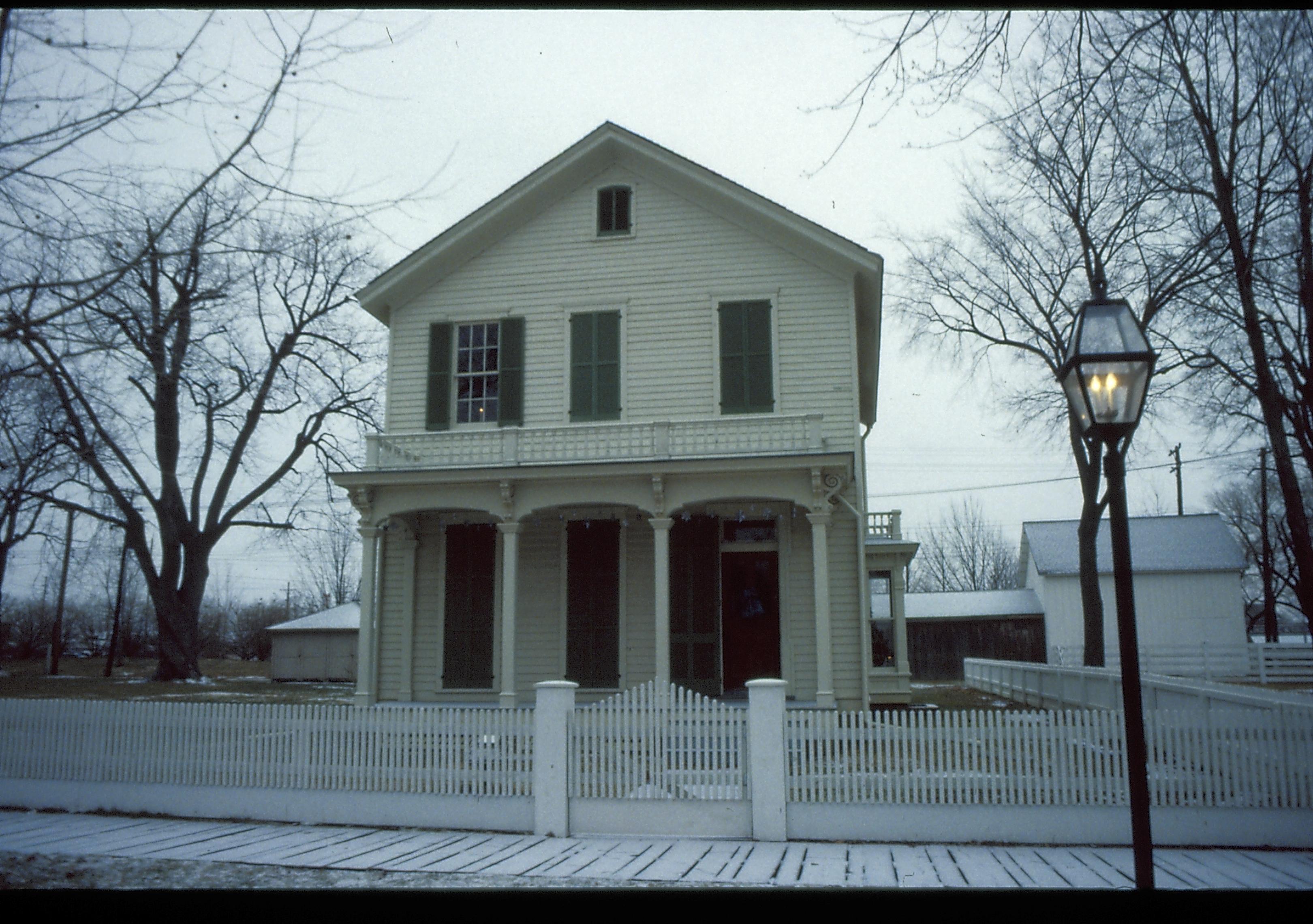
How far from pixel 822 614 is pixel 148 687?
70.5 ft

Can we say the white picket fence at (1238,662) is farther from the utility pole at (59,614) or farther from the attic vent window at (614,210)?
the utility pole at (59,614)

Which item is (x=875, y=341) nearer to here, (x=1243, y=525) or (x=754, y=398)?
(x=754, y=398)

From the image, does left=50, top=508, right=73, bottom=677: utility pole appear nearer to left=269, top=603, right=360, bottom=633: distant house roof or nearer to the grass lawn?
the grass lawn

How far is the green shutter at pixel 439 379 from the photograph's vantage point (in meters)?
16.4

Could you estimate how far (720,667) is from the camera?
15.1 metres

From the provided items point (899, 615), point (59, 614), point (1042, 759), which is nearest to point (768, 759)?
point (1042, 759)

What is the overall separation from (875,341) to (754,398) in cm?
426

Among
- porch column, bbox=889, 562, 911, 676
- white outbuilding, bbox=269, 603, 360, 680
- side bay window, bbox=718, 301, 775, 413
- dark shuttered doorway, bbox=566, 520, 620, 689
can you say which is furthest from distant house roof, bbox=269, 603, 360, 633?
side bay window, bbox=718, 301, 775, 413

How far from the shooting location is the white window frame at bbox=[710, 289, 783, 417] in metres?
15.4

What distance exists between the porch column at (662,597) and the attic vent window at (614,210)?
535 cm

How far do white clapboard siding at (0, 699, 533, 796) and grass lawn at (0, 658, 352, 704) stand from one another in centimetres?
663

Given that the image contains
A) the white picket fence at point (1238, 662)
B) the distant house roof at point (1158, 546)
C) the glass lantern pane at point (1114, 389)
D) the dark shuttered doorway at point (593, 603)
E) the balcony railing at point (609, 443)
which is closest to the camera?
the glass lantern pane at point (1114, 389)

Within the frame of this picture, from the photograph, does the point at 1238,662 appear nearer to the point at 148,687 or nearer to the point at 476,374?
the point at 476,374

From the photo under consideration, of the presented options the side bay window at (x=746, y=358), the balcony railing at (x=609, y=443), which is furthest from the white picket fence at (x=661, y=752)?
the side bay window at (x=746, y=358)
